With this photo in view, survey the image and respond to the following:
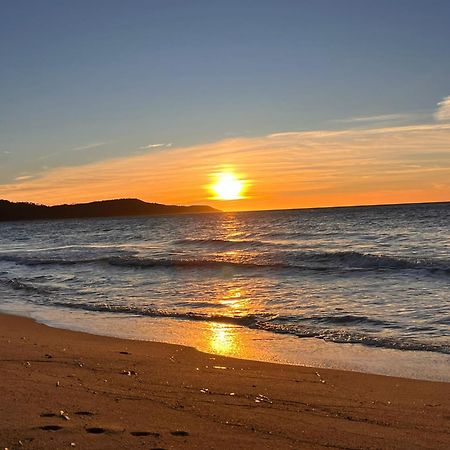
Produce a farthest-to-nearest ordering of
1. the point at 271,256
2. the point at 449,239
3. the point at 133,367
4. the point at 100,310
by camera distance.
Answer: the point at 449,239 → the point at 271,256 → the point at 100,310 → the point at 133,367

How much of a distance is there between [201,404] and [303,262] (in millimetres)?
20436

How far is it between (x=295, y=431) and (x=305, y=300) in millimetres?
10368

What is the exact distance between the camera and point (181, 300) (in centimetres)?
1648

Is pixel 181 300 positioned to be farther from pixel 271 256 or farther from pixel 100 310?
pixel 271 256

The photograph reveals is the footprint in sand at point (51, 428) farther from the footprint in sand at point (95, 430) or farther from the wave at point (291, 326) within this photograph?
the wave at point (291, 326)

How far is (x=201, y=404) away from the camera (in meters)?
6.09

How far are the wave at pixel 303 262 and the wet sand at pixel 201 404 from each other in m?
14.8

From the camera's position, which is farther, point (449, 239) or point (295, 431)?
point (449, 239)

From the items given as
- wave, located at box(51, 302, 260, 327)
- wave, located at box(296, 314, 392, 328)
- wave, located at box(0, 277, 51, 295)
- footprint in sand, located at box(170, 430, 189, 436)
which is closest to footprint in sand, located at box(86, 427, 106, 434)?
footprint in sand, located at box(170, 430, 189, 436)

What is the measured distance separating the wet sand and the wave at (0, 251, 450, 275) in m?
14.8

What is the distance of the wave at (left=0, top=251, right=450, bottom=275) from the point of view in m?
22.9

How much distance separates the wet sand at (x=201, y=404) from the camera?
4.99 meters

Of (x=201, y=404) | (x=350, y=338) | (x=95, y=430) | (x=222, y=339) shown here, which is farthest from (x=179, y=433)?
(x=350, y=338)

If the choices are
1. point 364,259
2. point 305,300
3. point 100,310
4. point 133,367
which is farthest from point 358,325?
point 364,259
